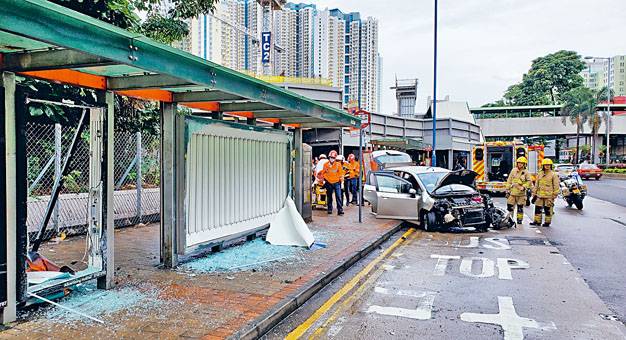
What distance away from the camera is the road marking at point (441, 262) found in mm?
7629

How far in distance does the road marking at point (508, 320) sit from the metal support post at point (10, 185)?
4506mm

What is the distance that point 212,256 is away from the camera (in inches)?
312

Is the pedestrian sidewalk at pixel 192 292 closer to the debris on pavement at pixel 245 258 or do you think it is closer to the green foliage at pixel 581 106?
the debris on pavement at pixel 245 258

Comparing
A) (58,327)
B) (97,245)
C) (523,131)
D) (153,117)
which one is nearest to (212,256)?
(97,245)

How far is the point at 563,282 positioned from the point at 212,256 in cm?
516

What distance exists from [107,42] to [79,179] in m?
6.74

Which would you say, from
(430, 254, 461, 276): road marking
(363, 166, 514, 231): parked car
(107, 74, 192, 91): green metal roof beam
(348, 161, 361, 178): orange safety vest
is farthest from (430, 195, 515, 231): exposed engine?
(107, 74, 192, 91): green metal roof beam

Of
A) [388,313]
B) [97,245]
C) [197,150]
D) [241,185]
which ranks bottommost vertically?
[388,313]

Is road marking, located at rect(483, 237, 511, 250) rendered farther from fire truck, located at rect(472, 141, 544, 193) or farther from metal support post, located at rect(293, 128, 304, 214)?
fire truck, located at rect(472, 141, 544, 193)

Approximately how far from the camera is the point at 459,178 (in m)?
12.0

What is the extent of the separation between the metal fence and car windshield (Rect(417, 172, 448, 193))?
6312mm

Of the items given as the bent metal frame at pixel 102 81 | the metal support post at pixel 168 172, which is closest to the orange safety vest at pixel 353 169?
the bent metal frame at pixel 102 81

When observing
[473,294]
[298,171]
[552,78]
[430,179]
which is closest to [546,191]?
[430,179]

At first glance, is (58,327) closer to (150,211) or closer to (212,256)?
(212,256)
